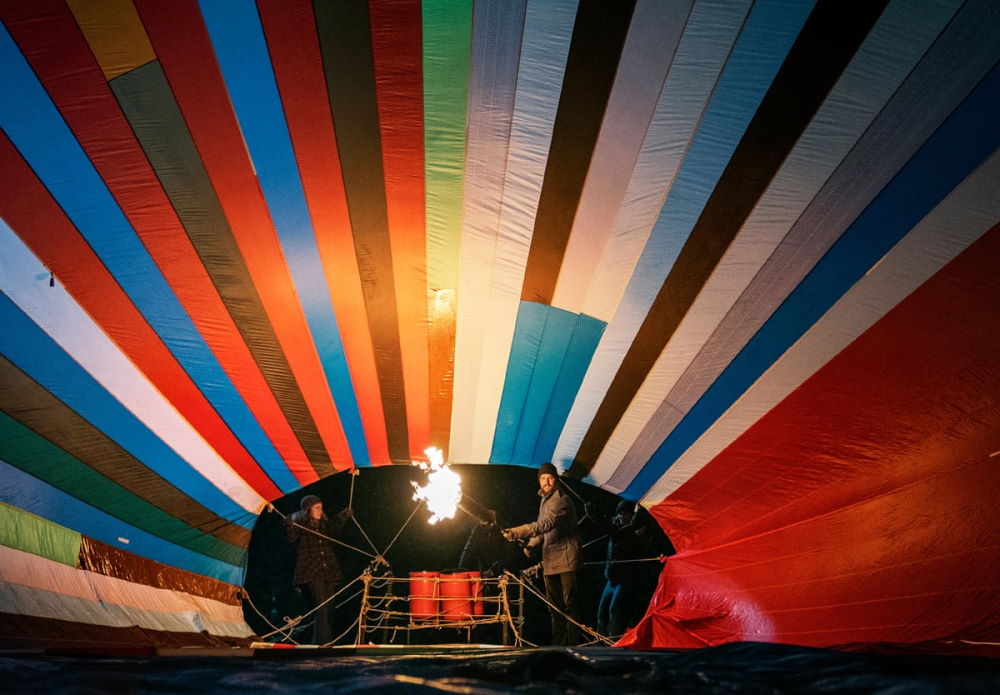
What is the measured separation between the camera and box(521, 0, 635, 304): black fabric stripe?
239 centimetres

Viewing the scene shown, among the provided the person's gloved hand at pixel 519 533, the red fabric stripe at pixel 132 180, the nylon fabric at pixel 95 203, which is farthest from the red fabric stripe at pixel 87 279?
the person's gloved hand at pixel 519 533

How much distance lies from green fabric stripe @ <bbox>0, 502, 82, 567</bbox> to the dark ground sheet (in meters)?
1.49

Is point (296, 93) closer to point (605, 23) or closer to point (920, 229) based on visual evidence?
point (605, 23)

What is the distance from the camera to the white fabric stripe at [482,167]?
97.3 inches

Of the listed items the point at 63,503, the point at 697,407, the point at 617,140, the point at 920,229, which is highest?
the point at 617,140

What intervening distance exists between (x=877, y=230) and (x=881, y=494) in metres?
1.43

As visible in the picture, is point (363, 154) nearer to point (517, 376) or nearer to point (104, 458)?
point (517, 376)

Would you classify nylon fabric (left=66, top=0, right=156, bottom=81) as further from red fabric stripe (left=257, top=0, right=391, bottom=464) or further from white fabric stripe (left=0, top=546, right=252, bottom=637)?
white fabric stripe (left=0, top=546, right=252, bottom=637)

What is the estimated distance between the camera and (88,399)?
144 inches

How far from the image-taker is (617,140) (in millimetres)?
2799

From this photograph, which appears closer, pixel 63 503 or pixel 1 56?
pixel 1 56

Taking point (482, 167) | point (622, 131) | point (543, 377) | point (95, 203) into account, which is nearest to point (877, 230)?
point (622, 131)

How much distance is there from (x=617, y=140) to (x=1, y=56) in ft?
8.38

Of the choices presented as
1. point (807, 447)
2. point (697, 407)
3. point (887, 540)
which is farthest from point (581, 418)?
point (887, 540)
